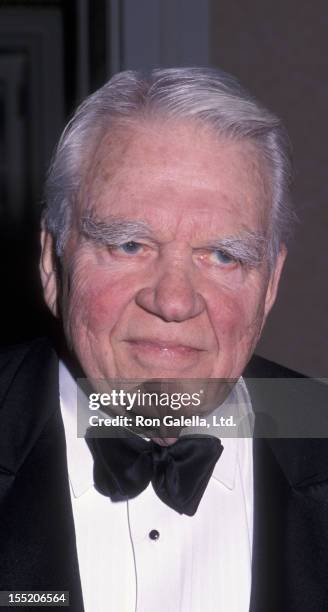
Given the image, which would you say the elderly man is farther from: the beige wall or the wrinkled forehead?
the beige wall

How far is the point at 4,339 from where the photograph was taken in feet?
10.8

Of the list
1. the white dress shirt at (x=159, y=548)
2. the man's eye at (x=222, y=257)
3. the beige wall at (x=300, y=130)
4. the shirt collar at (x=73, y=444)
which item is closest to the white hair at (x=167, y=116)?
the man's eye at (x=222, y=257)

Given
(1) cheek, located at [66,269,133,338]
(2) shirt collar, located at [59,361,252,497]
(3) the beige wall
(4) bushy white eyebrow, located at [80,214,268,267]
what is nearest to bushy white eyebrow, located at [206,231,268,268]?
(4) bushy white eyebrow, located at [80,214,268,267]

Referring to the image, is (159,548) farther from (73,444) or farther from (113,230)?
(113,230)

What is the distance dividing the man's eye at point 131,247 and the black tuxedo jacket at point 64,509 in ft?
0.92

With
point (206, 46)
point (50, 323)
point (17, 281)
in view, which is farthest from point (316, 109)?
point (17, 281)

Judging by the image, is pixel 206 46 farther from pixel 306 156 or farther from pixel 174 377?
pixel 174 377

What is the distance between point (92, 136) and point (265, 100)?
0.96 m

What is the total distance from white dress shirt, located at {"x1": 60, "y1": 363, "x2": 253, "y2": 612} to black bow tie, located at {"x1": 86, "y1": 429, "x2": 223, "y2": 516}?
0.10 ft

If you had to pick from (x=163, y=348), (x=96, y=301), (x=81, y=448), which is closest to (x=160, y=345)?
(x=163, y=348)

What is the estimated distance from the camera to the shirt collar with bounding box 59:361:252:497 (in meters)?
1.33

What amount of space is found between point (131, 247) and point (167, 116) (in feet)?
0.67

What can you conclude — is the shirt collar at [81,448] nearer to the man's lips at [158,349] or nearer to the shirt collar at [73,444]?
the shirt collar at [73,444]

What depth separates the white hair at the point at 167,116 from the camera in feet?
4.32
